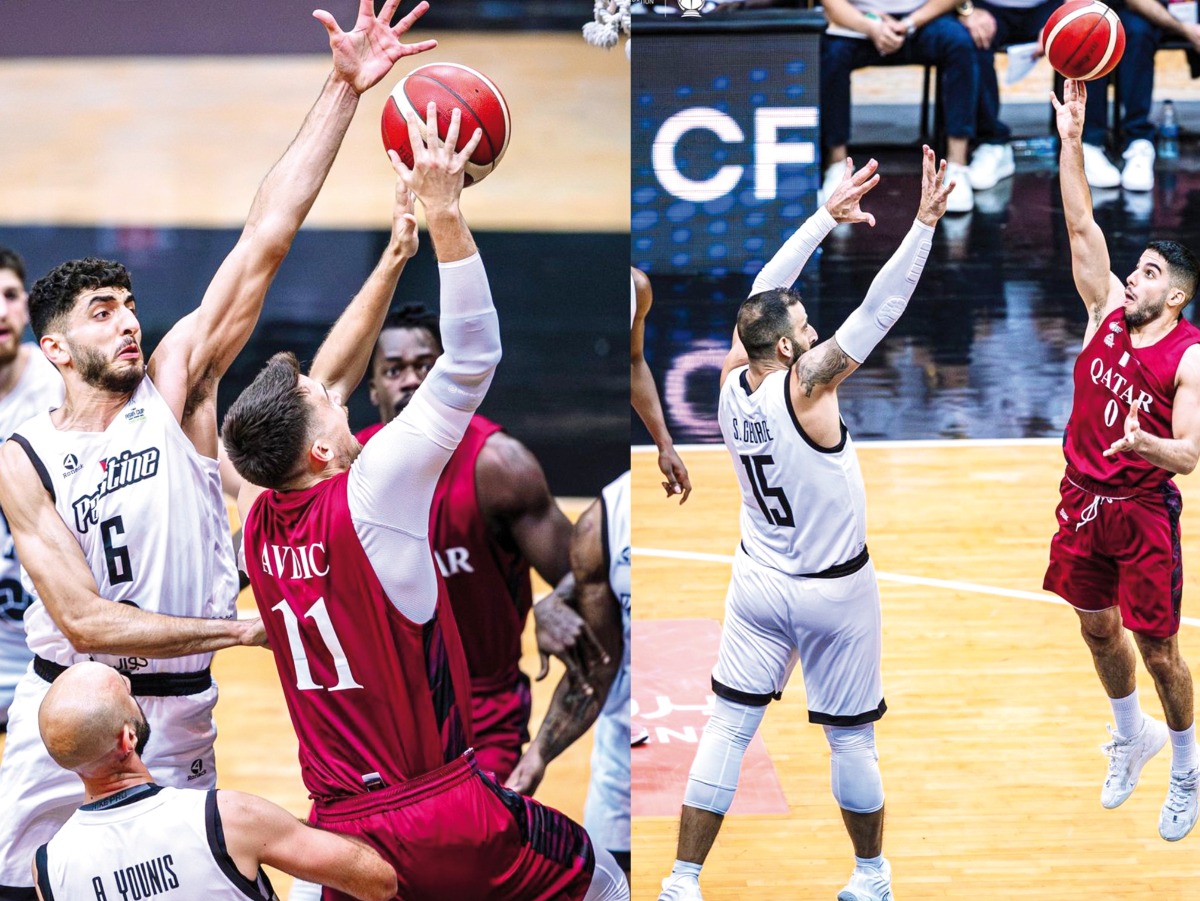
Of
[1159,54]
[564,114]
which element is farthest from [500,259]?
[1159,54]

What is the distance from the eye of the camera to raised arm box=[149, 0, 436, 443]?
3637 mm

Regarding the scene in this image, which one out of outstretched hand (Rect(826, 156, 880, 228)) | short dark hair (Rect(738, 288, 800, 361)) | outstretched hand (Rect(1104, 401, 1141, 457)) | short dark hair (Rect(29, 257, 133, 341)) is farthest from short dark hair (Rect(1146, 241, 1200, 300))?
short dark hair (Rect(29, 257, 133, 341))

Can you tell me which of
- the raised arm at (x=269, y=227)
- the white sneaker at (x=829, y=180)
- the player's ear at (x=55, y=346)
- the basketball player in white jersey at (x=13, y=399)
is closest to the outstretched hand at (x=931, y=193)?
the white sneaker at (x=829, y=180)

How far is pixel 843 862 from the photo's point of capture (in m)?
4.30

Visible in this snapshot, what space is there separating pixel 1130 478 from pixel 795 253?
1167mm

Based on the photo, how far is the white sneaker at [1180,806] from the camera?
4148mm

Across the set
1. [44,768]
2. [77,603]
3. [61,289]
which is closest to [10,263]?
[61,289]

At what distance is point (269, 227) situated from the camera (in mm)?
3701

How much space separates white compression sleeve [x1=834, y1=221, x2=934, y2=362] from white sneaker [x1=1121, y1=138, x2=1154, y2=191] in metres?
1.63

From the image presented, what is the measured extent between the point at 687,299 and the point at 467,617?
1170 mm

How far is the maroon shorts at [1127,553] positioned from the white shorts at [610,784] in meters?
1.41

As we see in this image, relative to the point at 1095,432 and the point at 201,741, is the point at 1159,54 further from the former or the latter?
the point at 201,741

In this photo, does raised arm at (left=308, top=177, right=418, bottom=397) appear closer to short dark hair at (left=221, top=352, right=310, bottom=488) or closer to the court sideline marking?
short dark hair at (left=221, top=352, right=310, bottom=488)

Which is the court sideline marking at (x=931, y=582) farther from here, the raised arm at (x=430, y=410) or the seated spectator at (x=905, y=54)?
the raised arm at (x=430, y=410)
